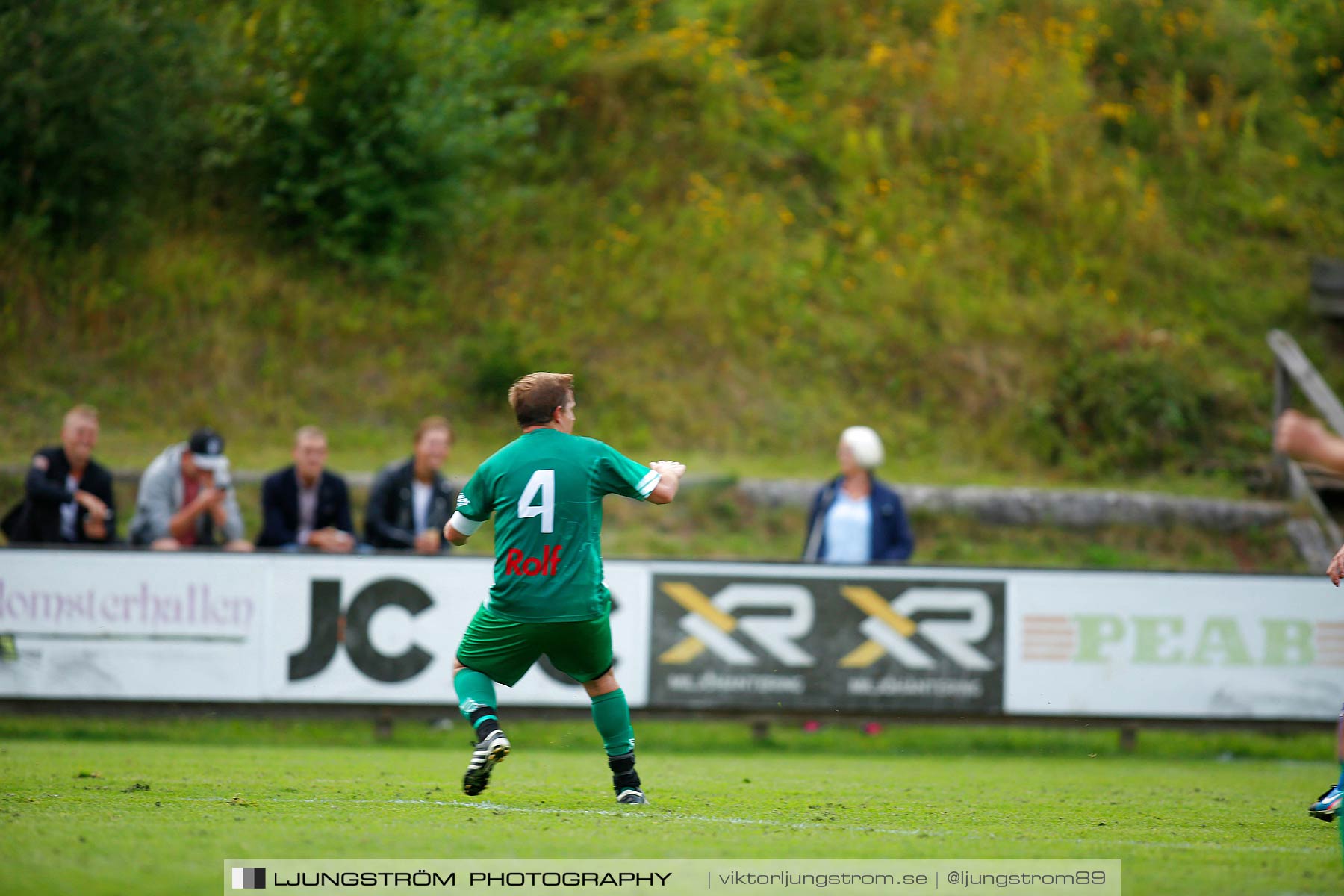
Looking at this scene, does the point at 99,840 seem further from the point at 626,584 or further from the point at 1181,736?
the point at 1181,736

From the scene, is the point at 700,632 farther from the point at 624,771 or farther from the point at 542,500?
the point at 542,500

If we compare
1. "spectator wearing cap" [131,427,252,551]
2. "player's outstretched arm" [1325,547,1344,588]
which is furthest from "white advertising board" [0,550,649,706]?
"player's outstretched arm" [1325,547,1344,588]

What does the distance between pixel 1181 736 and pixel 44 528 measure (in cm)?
983

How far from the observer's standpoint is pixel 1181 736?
12.1 m

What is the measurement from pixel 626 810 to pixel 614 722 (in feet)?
1.30

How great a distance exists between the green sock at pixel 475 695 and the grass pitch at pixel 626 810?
430 mm

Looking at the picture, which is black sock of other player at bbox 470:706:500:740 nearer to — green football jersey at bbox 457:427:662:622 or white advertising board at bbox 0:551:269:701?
green football jersey at bbox 457:427:662:622

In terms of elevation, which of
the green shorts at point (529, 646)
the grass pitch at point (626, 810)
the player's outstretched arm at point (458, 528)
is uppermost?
the player's outstretched arm at point (458, 528)

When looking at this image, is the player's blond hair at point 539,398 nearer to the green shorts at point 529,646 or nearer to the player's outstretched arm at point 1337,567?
the green shorts at point 529,646

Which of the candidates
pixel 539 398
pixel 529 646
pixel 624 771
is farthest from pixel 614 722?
pixel 539 398

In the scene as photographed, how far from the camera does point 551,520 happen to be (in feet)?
20.2

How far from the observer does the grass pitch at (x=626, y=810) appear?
4824 millimetres

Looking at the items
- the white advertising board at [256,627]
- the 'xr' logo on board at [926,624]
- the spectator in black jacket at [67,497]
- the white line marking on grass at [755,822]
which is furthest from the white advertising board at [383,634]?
the white line marking on grass at [755,822]

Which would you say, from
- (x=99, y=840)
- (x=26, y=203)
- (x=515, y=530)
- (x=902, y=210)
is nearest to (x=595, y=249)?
(x=902, y=210)
